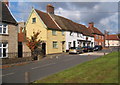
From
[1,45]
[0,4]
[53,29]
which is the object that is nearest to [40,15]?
[53,29]

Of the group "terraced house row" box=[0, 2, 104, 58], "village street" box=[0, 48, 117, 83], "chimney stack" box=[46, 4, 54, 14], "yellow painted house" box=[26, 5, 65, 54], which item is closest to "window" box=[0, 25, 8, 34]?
"terraced house row" box=[0, 2, 104, 58]

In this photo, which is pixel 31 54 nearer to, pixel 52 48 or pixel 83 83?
pixel 52 48

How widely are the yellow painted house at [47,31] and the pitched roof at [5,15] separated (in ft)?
30.1

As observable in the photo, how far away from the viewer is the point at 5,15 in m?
22.0

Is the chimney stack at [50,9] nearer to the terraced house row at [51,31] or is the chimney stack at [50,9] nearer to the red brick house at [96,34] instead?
the terraced house row at [51,31]

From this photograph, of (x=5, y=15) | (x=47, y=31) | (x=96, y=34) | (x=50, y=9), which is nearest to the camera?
(x=5, y=15)

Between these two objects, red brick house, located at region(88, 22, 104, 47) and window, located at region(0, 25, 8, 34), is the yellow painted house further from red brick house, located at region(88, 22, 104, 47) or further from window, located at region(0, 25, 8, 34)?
red brick house, located at region(88, 22, 104, 47)

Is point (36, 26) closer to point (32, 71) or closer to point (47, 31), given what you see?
point (47, 31)

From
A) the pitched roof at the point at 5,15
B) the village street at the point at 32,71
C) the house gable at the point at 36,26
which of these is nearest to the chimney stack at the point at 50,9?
the house gable at the point at 36,26

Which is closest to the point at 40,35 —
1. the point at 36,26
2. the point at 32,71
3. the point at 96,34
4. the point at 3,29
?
the point at 36,26

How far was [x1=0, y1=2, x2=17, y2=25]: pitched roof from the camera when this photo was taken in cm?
2100

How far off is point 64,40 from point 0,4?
17.8m

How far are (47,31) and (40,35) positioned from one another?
7.11 feet

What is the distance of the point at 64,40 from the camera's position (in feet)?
119
